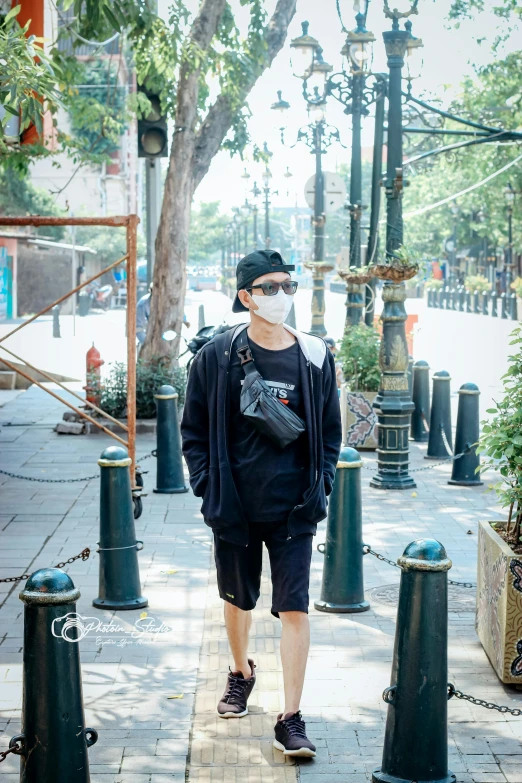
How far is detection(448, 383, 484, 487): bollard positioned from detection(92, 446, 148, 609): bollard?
476 centimetres

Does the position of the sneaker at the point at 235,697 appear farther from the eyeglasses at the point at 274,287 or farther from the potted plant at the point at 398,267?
the potted plant at the point at 398,267

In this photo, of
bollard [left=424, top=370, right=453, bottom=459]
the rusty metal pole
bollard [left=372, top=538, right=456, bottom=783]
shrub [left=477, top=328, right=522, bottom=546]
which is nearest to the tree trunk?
bollard [left=424, top=370, right=453, bottom=459]

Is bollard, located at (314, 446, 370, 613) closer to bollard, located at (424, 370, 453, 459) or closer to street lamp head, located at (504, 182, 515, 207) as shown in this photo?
bollard, located at (424, 370, 453, 459)

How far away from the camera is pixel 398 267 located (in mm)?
10688

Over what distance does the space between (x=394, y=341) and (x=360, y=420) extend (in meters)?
1.97

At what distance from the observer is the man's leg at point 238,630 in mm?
4711

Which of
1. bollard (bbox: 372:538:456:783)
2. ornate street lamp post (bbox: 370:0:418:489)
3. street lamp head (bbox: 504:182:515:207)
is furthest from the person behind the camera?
street lamp head (bbox: 504:182:515:207)

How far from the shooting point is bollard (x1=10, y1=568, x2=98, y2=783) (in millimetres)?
3543

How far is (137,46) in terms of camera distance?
14.3 meters

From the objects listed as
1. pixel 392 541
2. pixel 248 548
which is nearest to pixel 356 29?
pixel 392 541

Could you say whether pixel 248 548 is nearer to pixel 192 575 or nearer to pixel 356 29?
pixel 192 575

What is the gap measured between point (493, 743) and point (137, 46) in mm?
11536

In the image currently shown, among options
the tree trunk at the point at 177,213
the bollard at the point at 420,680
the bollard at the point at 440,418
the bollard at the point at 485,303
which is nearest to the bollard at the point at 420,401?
the bollard at the point at 440,418
